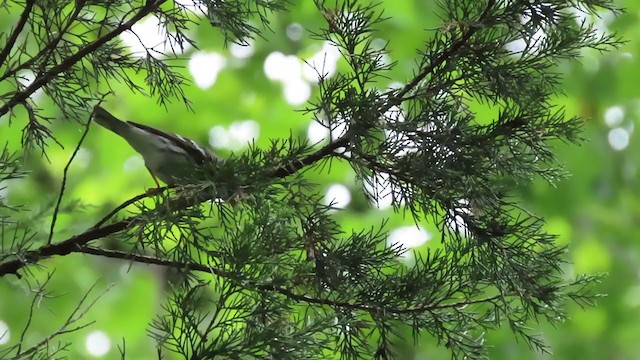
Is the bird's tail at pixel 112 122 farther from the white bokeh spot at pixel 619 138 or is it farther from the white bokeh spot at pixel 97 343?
the white bokeh spot at pixel 619 138

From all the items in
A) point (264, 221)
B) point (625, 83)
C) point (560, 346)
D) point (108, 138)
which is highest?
point (108, 138)

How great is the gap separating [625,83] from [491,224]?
5.39ft

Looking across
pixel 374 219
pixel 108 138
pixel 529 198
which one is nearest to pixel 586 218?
pixel 529 198

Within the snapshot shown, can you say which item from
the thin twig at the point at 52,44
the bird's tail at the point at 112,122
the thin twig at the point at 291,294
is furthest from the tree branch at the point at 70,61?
the bird's tail at the point at 112,122

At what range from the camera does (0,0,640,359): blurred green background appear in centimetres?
212

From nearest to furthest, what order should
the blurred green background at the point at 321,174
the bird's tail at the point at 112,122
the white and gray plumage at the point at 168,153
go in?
the white and gray plumage at the point at 168,153 < the bird's tail at the point at 112,122 < the blurred green background at the point at 321,174

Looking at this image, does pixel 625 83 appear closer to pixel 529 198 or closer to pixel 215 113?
pixel 529 198

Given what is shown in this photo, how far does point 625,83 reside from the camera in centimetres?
221

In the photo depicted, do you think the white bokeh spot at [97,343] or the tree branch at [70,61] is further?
the white bokeh spot at [97,343]

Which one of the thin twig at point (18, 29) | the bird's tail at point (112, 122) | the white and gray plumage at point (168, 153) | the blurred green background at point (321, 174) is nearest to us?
the thin twig at point (18, 29)

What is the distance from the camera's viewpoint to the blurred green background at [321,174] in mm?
2123

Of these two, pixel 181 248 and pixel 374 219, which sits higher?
pixel 374 219

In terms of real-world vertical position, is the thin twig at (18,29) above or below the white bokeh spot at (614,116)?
below

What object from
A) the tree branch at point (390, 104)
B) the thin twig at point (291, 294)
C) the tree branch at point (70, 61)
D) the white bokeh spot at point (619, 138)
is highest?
the white bokeh spot at point (619, 138)
